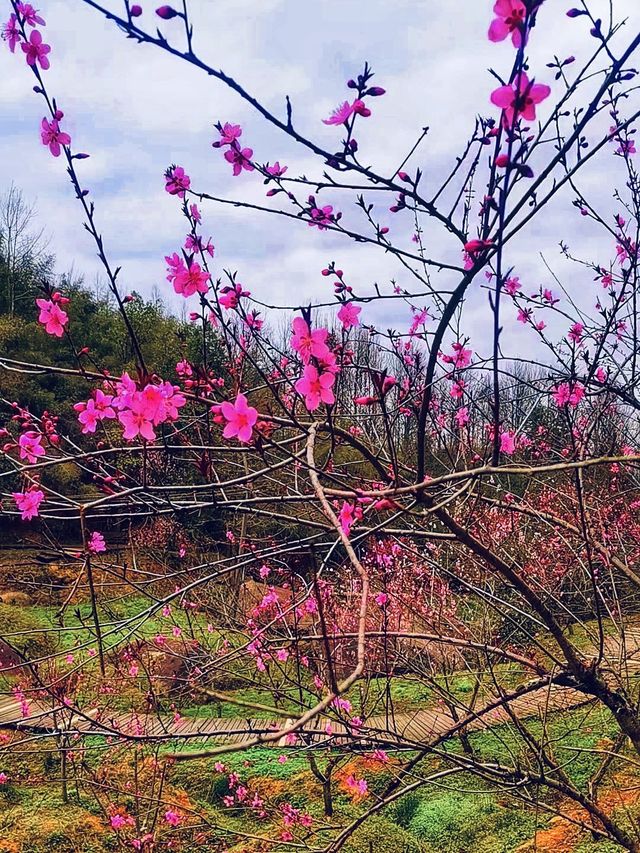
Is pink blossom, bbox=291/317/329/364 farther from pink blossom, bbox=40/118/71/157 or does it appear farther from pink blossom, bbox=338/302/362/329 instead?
pink blossom, bbox=40/118/71/157

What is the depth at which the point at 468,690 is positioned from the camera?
21.0ft

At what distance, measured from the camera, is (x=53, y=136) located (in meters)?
1.95

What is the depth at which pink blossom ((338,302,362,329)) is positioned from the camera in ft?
7.06

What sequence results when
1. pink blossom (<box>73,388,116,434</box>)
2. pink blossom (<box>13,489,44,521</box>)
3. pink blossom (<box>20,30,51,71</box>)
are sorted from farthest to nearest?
pink blossom (<box>73,388,116,434</box>) < pink blossom (<box>13,489,44,521</box>) < pink blossom (<box>20,30,51,71</box>)

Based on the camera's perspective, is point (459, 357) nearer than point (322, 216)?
No

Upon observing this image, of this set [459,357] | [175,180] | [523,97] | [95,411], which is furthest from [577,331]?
[523,97]

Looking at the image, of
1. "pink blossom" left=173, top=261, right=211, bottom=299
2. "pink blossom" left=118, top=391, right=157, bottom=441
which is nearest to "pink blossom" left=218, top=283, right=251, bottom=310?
"pink blossom" left=173, top=261, right=211, bottom=299

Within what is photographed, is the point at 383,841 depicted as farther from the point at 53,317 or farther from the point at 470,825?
the point at 53,317

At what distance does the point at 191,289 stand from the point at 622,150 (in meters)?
3.04

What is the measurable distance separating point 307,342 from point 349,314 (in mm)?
721

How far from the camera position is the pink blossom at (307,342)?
4.91ft

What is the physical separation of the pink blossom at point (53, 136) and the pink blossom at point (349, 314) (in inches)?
37.4

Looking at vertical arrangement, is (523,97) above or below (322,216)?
below

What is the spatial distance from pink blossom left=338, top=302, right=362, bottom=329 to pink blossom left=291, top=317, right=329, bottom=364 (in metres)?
0.61
